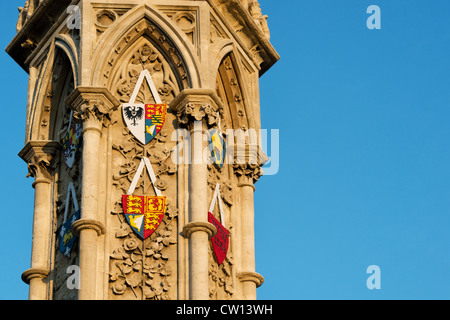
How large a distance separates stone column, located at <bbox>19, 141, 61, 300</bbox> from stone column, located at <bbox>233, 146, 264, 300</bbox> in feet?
14.3

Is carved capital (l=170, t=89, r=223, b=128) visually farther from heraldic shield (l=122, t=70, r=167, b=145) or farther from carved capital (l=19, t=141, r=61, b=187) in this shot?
carved capital (l=19, t=141, r=61, b=187)

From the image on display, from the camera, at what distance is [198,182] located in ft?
125

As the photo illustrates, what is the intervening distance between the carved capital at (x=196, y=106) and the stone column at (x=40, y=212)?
10.6 feet

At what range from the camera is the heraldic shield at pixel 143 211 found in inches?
1483

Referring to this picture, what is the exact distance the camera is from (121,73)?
3956cm

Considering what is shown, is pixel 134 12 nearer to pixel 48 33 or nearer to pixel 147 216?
pixel 48 33

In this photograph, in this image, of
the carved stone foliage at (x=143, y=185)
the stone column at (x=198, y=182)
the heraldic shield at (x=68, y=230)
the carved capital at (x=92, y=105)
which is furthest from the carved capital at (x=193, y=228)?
the carved capital at (x=92, y=105)

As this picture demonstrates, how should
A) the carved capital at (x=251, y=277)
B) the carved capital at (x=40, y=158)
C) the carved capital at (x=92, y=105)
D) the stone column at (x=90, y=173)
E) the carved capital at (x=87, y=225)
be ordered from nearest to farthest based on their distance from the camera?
the stone column at (x=90, y=173) → the carved capital at (x=87, y=225) → the carved capital at (x=92, y=105) → the carved capital at (x=251, y=277) → the carved capital at (x=40, y=158)

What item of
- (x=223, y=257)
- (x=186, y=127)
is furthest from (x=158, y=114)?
(x=223, y=257)

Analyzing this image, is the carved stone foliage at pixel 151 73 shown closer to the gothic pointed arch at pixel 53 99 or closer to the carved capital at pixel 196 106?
the carved capital at pixel 196 106

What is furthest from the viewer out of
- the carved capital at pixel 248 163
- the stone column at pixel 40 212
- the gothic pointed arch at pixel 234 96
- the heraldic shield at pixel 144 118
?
the gothic pointed arch at pixel 234 96

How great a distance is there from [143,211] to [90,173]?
4.69ft

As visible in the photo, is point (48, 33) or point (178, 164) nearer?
point (178, 164)

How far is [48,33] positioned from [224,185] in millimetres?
5669
